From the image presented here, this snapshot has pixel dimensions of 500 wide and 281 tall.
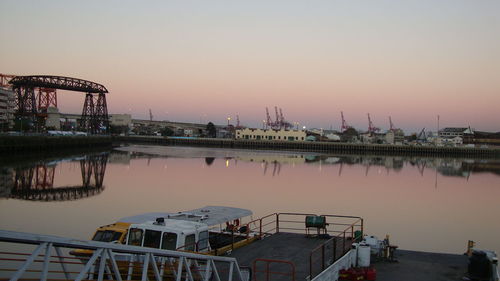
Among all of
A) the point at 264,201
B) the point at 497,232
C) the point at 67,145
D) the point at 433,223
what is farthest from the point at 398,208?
the point at 67,145

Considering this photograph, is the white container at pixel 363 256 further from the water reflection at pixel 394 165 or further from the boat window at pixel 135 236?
the water reflection at pixel 394 165

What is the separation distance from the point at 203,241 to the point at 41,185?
2901 cm

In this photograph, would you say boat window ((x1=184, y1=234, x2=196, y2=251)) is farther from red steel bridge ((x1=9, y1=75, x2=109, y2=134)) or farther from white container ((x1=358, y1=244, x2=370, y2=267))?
red steel bridge ((x1=9, y1=75, x2=109, y2=134))

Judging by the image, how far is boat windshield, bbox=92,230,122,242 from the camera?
14.3 meters

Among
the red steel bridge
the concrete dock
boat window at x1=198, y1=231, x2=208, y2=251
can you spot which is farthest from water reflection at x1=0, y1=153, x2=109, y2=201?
the red steel bridge

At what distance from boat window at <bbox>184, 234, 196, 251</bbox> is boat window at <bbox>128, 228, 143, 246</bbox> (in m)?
1.28

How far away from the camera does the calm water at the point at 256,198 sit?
2342cm

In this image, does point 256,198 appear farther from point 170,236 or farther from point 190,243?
point 170,236

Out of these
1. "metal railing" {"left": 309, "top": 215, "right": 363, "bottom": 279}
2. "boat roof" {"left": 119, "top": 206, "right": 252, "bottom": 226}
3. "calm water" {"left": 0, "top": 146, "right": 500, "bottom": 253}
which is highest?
"boat roof" {"left": 119, "top": 206, "right": 252, "bottom": 226}

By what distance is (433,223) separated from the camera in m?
26.5

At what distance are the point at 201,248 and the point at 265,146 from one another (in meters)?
138

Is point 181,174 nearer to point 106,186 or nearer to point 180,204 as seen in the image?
point 106,186

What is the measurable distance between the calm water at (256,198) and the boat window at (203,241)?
32.2ft

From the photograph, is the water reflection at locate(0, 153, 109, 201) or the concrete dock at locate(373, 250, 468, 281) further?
the water reflection at locate(0, 153, 109, 201)
